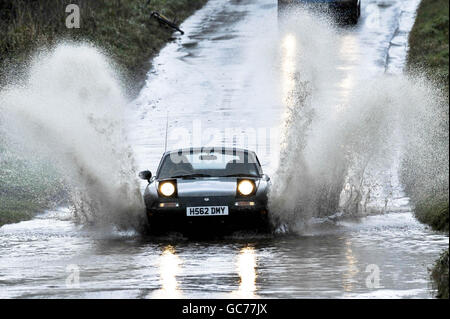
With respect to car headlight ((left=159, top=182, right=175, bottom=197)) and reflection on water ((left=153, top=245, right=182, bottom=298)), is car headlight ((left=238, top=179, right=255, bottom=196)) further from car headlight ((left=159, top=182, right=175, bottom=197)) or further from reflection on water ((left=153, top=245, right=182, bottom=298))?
reflection on water ((left=153, top=245, right=182, bottom=298))

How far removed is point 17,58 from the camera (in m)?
29.9

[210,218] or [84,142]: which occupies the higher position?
[84,142]

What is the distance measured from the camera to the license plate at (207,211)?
14.4m

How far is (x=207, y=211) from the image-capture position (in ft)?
47.4

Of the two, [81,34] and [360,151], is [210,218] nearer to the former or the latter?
[360,151]

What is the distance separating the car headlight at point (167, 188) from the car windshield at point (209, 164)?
670mm

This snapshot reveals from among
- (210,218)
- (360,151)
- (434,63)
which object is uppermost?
(434,63)

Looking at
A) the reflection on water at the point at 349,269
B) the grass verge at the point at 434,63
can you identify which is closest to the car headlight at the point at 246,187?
the reflection on water at the point at 349,269

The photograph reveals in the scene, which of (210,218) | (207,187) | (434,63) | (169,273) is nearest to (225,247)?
(210,218)

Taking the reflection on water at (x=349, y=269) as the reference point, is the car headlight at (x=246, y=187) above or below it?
above

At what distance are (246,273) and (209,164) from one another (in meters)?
4.63

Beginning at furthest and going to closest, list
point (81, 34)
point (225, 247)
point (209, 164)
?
1. point (81, 34)
2. point (209, 164)
3. point (225, 247)

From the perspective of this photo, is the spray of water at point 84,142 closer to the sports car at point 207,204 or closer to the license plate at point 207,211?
the sports car at point 207,204
